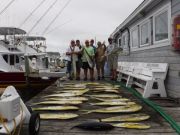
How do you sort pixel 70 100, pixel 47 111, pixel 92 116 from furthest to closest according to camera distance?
1. pixel 70 100
2. pixel 47 111
3. pixel 92 116

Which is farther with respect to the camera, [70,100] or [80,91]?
[80,91]

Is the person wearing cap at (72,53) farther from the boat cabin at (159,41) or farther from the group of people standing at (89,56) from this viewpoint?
the boat cabin at (159,41)

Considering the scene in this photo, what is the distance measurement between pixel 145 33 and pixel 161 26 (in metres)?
2.12

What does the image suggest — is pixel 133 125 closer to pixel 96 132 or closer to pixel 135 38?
pixel 96 132

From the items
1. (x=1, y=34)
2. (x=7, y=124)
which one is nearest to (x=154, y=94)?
(x=7, y=124)

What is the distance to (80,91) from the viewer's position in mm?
8664

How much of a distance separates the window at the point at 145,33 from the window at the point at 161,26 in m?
1.02

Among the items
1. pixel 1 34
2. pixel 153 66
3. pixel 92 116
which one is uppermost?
pixel 1 34

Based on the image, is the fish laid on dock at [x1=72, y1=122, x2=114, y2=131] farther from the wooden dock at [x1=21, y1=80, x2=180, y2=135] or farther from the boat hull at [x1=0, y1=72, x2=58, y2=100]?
the boat hull at [x1=0, y1=72, x2=58, y2=100]

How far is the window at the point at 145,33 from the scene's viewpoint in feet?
33.7

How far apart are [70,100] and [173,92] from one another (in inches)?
88.1

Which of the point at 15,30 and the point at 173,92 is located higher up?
the point at 15,30

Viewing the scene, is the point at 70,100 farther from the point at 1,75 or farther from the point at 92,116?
the point at 1,75

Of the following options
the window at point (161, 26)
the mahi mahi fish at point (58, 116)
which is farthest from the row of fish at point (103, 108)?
the window at point (161, 26)
